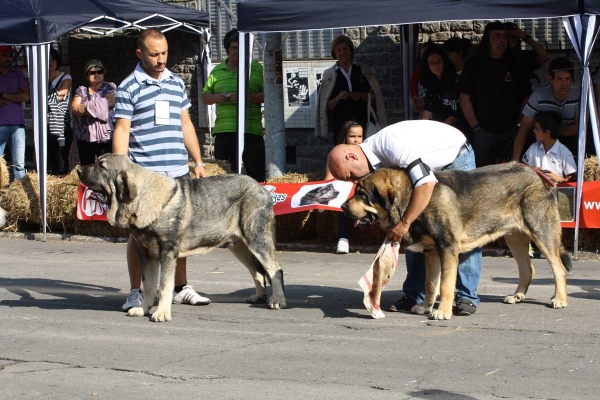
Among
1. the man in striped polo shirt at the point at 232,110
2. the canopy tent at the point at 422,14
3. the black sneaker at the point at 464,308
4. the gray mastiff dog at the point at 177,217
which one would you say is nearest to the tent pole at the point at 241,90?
the canopy tent at the point at 422,14

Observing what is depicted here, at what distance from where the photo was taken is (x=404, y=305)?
8016 millimetres

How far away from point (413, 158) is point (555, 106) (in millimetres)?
4345

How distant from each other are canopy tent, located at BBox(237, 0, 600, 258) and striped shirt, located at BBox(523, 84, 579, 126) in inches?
18.2

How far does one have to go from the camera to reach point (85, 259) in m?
11.2

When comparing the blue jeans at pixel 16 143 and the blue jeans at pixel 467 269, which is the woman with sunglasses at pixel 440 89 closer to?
the blue jeans at pixel 467 269

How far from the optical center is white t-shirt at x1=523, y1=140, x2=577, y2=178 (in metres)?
10.5

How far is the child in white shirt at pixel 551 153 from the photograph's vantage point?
1052cm

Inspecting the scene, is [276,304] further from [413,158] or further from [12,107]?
[12,107]

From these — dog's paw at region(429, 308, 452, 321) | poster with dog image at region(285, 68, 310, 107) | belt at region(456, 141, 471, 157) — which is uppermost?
poster with dog image at region(285, 68, 310, 107)

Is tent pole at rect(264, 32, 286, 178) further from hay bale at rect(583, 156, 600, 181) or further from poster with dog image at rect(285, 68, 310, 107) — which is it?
hay bale at rect(583, 156, 600, 181)

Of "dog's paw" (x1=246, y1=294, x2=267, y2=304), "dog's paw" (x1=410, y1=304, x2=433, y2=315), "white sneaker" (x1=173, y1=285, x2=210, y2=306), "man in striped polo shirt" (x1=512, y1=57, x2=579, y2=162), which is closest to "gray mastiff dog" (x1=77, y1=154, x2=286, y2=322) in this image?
"dog's paw" (x1=246, y1=294, x2=267, y2=304)

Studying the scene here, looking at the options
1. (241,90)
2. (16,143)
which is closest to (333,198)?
(241,90)

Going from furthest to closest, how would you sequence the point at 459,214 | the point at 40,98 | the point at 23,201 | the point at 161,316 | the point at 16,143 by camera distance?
the point at 16,143 → the point at 23,201 → the point at 40,98 → the point at 161,316 → the point at 459,214

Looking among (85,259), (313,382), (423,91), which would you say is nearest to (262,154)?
(423,91)
